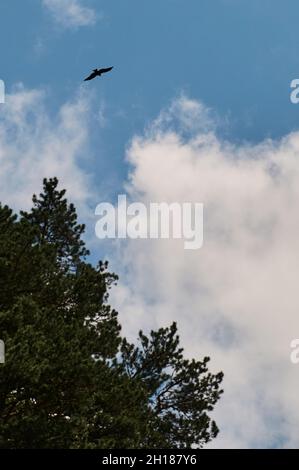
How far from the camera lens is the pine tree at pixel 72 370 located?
13.4 meters

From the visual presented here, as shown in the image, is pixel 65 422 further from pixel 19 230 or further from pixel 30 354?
pixel 19 230

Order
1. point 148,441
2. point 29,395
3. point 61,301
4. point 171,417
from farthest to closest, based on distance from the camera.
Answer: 1. point 171,417
2. point 148,441
3. point 61,301
4. point 29,395

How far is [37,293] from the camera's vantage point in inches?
688

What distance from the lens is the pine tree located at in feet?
44.1

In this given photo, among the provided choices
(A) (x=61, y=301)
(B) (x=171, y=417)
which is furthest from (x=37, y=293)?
(B) (x=171, y=417)

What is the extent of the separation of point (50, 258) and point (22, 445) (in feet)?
21.0

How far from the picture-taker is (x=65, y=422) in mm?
13906

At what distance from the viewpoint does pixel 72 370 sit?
13.8m
